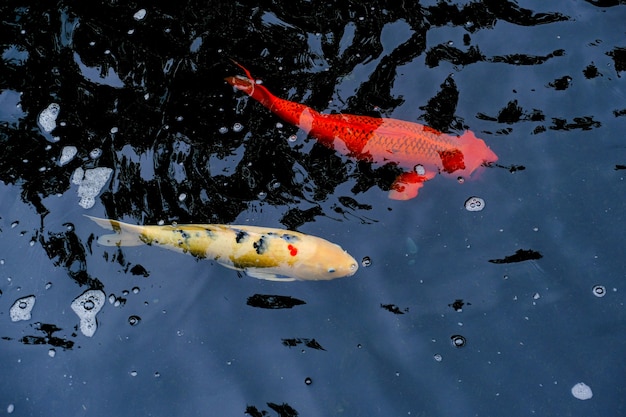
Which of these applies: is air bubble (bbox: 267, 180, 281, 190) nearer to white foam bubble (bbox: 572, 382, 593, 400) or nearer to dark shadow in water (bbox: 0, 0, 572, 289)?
dark shadow in water (bbox: 0, 0, 572, 289)

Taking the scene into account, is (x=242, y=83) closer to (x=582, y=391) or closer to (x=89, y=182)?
(x=89, y=182)

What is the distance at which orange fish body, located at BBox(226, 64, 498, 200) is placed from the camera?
4094 mm

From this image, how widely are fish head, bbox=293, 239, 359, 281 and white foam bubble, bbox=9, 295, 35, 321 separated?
1898 mm

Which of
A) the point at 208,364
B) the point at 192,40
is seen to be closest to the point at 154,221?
the point at 208,364

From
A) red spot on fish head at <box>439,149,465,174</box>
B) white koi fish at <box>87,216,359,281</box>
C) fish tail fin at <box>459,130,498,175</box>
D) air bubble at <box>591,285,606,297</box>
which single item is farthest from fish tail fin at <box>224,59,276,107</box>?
air bubble at <box>591,285,606,297</box>

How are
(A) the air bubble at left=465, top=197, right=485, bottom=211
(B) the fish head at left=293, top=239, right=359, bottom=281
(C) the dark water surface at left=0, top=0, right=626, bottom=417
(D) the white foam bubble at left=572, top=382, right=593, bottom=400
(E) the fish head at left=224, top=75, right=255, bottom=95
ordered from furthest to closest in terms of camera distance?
(E) the fish head at left=224, top=75, right=255, bottom=95
(A) the air bubble at left=465, top=197, right=485, bottom=211
(B) the fish head at left=293, top=239, right=359, bottom=281
(C) the dark water surface at left=0, top=0, right=626, bottom=417
(D) the white foam bubble at left=572, top=382, right=593, bottom=400

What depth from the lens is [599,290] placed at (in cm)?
359

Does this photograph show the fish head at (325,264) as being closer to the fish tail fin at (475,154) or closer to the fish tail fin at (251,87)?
the fish tail fin at (475,154)

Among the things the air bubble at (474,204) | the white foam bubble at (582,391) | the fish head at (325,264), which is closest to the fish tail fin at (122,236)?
the fish head at (325,264)

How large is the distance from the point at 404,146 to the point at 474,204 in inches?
26.6

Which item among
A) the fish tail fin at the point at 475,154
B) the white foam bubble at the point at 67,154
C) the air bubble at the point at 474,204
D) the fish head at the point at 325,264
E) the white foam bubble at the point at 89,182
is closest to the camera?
the fish head at the point at 325,264

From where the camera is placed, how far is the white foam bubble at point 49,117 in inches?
180

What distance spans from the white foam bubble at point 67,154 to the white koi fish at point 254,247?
34.6 inches

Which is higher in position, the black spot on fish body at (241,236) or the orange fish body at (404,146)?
the orange fish body at (404,146)
